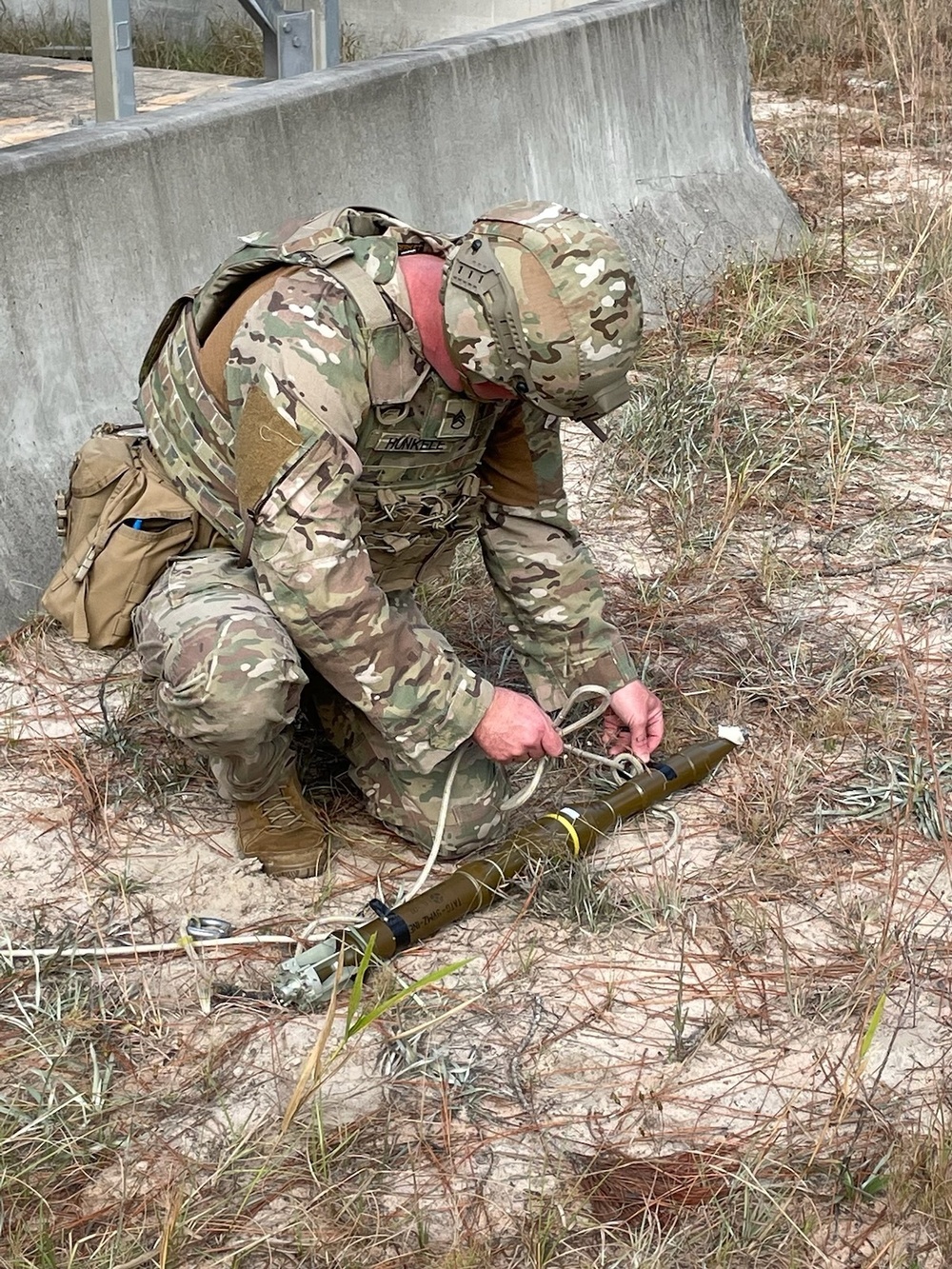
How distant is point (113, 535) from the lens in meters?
3.28

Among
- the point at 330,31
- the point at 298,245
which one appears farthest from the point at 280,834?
the point at 330,31

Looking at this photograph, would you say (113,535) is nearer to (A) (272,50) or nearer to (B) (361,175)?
(B) (361,175)

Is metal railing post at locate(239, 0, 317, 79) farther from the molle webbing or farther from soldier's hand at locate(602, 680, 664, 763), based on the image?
soldier's hand at locate(602, 680, 664, 763)

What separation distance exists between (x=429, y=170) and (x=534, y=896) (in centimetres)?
287

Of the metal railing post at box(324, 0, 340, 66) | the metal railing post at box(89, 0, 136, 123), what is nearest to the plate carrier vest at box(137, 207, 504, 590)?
the metal railing post at box(89, 0, 136, 123)

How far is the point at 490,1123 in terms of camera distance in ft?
8.15

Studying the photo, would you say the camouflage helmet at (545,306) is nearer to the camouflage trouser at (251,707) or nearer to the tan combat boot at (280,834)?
the camouflage trouser at (251,707)

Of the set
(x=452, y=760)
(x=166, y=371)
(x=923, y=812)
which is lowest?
(x=923, y=812)

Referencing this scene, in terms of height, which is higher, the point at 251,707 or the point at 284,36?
the point at 284,36

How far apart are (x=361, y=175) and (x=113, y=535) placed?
1940 mm

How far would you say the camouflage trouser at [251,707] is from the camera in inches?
111

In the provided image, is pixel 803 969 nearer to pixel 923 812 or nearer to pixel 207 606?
pixel 923 812

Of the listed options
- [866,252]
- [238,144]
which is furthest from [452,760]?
[866,252]

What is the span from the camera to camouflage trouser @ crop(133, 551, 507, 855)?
2.83m
